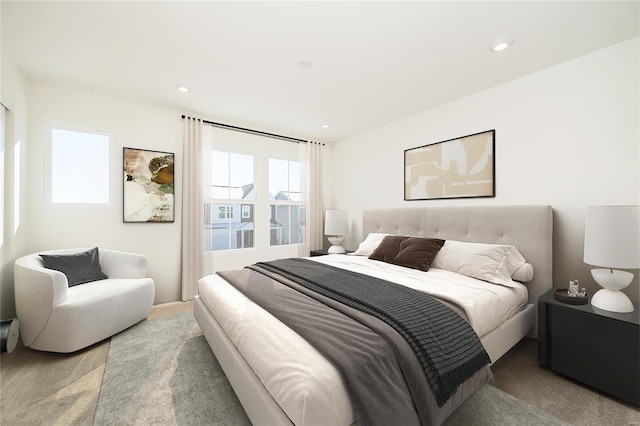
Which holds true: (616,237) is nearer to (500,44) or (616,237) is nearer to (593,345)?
(593,345)

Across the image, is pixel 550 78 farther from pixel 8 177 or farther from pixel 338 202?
pixel 8 177

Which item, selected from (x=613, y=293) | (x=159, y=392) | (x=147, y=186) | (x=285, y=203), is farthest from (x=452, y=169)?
(x=147, y=186)

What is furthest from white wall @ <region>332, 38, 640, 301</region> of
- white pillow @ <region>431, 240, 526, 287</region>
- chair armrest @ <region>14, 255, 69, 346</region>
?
chair armrest @ <region>14, 255, 69, 346</region>

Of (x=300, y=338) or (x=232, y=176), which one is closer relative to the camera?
(x=300, y=338)

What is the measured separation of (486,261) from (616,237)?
Answer: 31.4 inches

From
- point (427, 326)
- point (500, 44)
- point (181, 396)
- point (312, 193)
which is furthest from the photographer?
point (312, 193)

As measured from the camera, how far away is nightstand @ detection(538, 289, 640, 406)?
5.25 ft

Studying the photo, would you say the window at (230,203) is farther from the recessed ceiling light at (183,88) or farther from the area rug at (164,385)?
the area rug at (164,385)

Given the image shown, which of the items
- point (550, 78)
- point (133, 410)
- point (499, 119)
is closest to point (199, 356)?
point (133, 410)

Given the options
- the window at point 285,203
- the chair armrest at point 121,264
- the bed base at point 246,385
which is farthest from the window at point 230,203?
the bed base at point 246,385

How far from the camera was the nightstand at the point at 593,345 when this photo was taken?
1.60 metres

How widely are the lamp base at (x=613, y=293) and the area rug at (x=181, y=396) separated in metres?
0.86

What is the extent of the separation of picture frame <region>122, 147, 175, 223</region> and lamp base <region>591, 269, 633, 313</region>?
4.18 m

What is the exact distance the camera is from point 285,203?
4.46m
